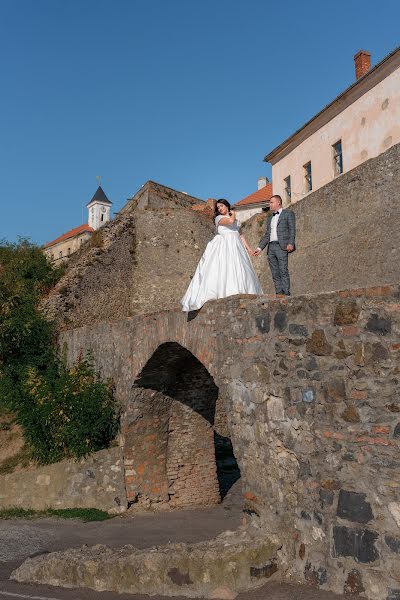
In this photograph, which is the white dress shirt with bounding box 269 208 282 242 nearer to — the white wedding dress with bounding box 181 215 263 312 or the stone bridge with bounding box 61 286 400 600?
the white wedding dress with bounding box 181 215 263 312

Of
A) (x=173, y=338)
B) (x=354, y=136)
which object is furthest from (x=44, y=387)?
(x=354, y=136)

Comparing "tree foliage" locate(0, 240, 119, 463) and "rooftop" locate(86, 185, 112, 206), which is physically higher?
"rooftop" locate(86, 185, 112, 206)

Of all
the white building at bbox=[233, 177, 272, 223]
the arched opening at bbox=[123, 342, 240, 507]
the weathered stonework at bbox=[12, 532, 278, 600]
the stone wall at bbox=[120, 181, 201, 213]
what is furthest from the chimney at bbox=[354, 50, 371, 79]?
the weathered stonework at bbox=[12, 532, 278, 600]

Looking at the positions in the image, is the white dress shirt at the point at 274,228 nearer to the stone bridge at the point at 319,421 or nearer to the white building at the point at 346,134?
the stone bridge at the point at 319,421

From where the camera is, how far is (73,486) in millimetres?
10164

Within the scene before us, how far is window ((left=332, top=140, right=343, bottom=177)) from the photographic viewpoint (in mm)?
21388

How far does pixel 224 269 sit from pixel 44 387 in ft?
22.6

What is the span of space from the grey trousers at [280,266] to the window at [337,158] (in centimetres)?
1571

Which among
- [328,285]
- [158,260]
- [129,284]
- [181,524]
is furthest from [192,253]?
[181,524]

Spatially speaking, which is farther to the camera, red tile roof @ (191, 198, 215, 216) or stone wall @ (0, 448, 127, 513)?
red tile roof @ (191, 198, 215, 216)

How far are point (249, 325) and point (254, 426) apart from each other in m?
1.13

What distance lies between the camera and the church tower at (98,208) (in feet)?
242

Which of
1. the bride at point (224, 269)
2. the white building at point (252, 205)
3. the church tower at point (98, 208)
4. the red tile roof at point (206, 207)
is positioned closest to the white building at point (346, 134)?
the red tile roof at point (206, 207)

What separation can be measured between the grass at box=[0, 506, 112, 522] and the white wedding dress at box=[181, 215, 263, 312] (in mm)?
4917
